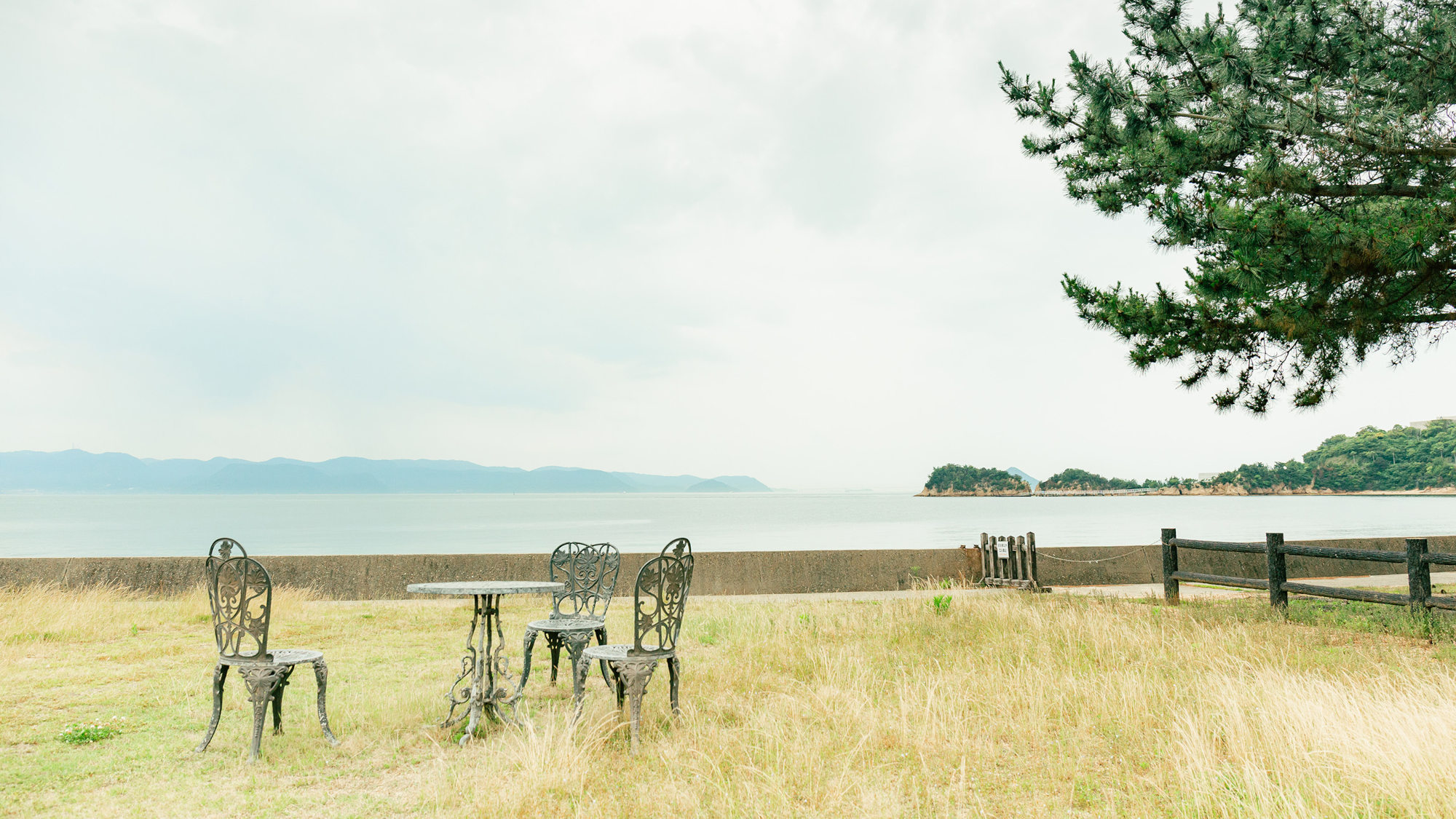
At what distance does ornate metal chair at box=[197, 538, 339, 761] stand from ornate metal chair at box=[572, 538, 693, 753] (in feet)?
5.45

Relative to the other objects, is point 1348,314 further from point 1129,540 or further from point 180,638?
point 1129,540

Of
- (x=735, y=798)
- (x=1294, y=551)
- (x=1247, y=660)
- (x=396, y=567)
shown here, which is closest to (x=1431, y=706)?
(x=1247, y=660)

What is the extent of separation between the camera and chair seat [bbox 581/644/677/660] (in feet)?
15.4

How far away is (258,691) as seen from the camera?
452 cm

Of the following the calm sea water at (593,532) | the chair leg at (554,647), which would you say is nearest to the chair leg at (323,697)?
the chair leg at (554,647)

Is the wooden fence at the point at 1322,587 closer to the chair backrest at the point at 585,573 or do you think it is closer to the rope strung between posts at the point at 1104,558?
the rope strung between posts at the point at 1104,558

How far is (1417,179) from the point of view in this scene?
26.5ft

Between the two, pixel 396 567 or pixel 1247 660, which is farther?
pixel 396 567

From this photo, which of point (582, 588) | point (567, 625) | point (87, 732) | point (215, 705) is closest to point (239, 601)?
point (215, 705)

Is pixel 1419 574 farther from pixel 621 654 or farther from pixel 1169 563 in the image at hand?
pixel 621 654

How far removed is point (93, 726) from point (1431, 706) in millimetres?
7542

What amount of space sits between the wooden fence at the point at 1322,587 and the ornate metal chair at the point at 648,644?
22.8ft

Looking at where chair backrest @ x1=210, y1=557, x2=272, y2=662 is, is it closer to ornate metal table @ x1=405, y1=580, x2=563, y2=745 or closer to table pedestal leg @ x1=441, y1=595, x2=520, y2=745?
ornate metal table @ x1=405, y1=580, x2=563, y2=745

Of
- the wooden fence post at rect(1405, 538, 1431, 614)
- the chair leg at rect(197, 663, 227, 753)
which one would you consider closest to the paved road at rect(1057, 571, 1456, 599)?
the wooden fence post at rect(1405, 538, 1431, 614)
